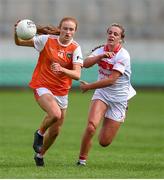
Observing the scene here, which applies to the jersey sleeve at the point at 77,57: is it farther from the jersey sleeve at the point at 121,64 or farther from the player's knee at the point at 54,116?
the player's knee at the point at 54,116

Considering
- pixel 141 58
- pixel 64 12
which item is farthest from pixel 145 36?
pixel 64 12

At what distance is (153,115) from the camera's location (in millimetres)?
27125

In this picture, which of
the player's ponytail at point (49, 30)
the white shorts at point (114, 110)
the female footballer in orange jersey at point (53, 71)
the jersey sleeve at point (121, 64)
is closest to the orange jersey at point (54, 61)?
the female footballer in orange jersey at point (53, 71)

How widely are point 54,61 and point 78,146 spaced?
193 inches

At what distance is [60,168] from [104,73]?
1.76 meters

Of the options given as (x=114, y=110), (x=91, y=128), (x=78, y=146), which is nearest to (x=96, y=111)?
(x=91, y=128)

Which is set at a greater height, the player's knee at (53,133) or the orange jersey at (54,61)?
the orange jersey at (54,61)

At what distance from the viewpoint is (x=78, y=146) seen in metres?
17.8

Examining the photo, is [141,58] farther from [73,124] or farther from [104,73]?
[104,73]

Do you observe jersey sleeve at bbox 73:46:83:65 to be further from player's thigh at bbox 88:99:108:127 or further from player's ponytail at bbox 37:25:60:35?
player's thigh at bbox 88:99:108:127

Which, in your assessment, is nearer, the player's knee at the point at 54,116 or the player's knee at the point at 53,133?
the player's knee at the point at 54,116

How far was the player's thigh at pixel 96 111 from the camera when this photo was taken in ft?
43.9

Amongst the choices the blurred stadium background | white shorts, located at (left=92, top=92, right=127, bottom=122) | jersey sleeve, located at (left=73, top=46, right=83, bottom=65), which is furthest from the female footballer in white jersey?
the blurred stadium background

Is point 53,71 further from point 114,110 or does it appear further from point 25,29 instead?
point 114,110
